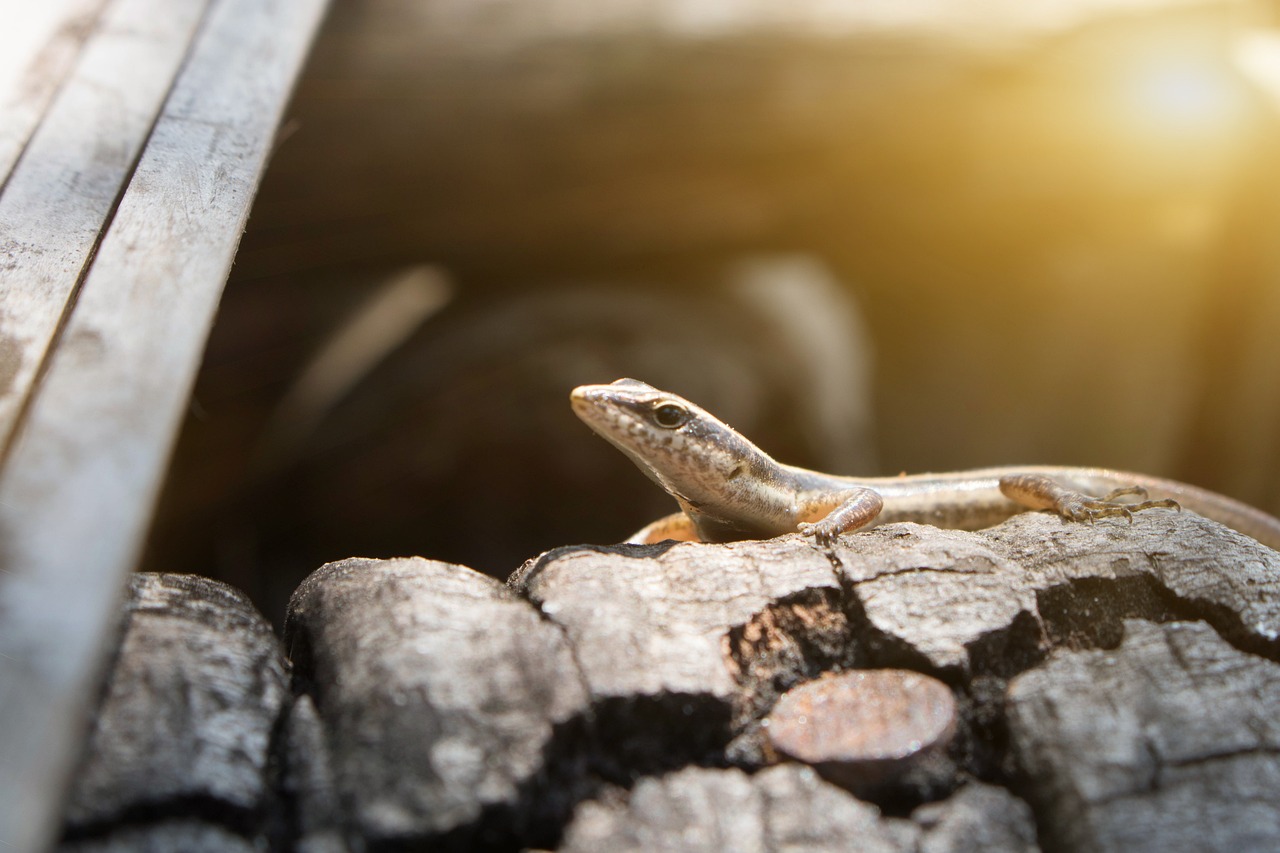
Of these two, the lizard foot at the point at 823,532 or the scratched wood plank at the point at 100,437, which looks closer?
the scratched wood plank at the point at 100,437

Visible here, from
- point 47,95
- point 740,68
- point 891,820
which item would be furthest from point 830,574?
point 740,68

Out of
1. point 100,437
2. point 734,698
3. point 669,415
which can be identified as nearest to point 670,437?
point 669,415

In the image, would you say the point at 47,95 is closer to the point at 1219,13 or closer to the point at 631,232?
the point at 631,232

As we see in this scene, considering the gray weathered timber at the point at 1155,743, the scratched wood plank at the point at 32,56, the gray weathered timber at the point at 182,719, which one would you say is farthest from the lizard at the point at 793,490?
the scratched wood plank at the point at 32,56

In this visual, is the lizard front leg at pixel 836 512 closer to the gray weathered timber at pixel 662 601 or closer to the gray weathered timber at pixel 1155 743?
the gray weathered timber at pixel 662 601

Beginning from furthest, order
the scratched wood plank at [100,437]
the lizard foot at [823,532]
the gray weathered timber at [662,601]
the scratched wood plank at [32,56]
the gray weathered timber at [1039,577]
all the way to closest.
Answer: the scratched wood plank at [32,56], the lizard foot at [823,532], the gray weathered timber at [1039,577], the gray weathered timber at [662,601], the scratched wood plank at [100,437]

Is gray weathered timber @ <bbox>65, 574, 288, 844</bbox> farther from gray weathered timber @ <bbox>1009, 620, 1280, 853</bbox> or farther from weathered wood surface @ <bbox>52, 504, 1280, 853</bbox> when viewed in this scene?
gray weathered timber @ <bbox>1009, 620, 1280, 853</bbox>

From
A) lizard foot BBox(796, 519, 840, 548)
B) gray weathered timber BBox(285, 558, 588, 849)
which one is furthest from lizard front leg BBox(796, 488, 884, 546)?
gray weathered timber BBox(285, 558, 588, 849)
